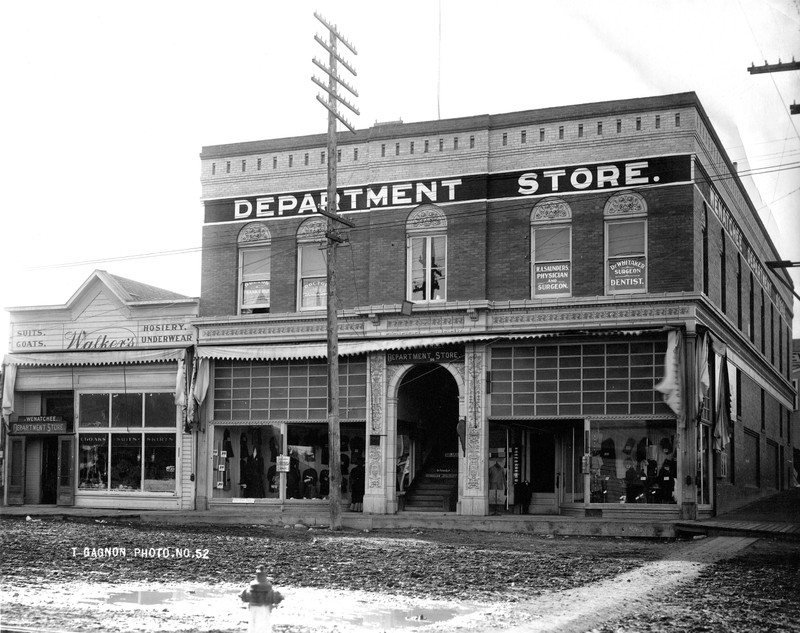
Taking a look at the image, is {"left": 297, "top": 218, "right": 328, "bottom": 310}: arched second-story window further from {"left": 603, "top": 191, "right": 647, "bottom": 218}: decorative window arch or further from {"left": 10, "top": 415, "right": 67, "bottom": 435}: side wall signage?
{"left": 10, "top": 415, "right": 67, "bottom": 435}: side wall signage

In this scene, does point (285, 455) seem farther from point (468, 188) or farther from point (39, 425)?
point (468, 188)

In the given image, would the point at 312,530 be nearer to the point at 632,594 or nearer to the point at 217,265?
the point at 217,265

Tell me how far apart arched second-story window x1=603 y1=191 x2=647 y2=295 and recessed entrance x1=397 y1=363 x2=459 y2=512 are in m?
5.64

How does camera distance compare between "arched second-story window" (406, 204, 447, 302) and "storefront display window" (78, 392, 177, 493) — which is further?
"storefront display window" (78, 392, 177, 493)

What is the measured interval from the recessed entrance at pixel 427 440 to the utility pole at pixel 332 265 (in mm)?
4595

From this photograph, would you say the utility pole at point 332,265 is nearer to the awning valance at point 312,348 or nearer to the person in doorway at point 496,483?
the awning valance at point 312,348

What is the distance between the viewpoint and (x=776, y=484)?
4375 cm

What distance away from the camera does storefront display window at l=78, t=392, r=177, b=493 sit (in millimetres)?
32062

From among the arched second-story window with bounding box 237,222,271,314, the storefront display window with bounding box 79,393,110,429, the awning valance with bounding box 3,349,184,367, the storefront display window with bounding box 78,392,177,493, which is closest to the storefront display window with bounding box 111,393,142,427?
the storefront display window with bounding box 78,392,177,493

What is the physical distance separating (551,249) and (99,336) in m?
14.6

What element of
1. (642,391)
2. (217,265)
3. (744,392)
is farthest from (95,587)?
(744,392)

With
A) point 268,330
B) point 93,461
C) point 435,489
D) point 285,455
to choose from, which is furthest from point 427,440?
point 93,461

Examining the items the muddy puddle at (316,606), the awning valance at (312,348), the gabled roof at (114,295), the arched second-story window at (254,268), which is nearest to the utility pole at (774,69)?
the muddy puddle at (316,606)

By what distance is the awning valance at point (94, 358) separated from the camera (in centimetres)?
3212
